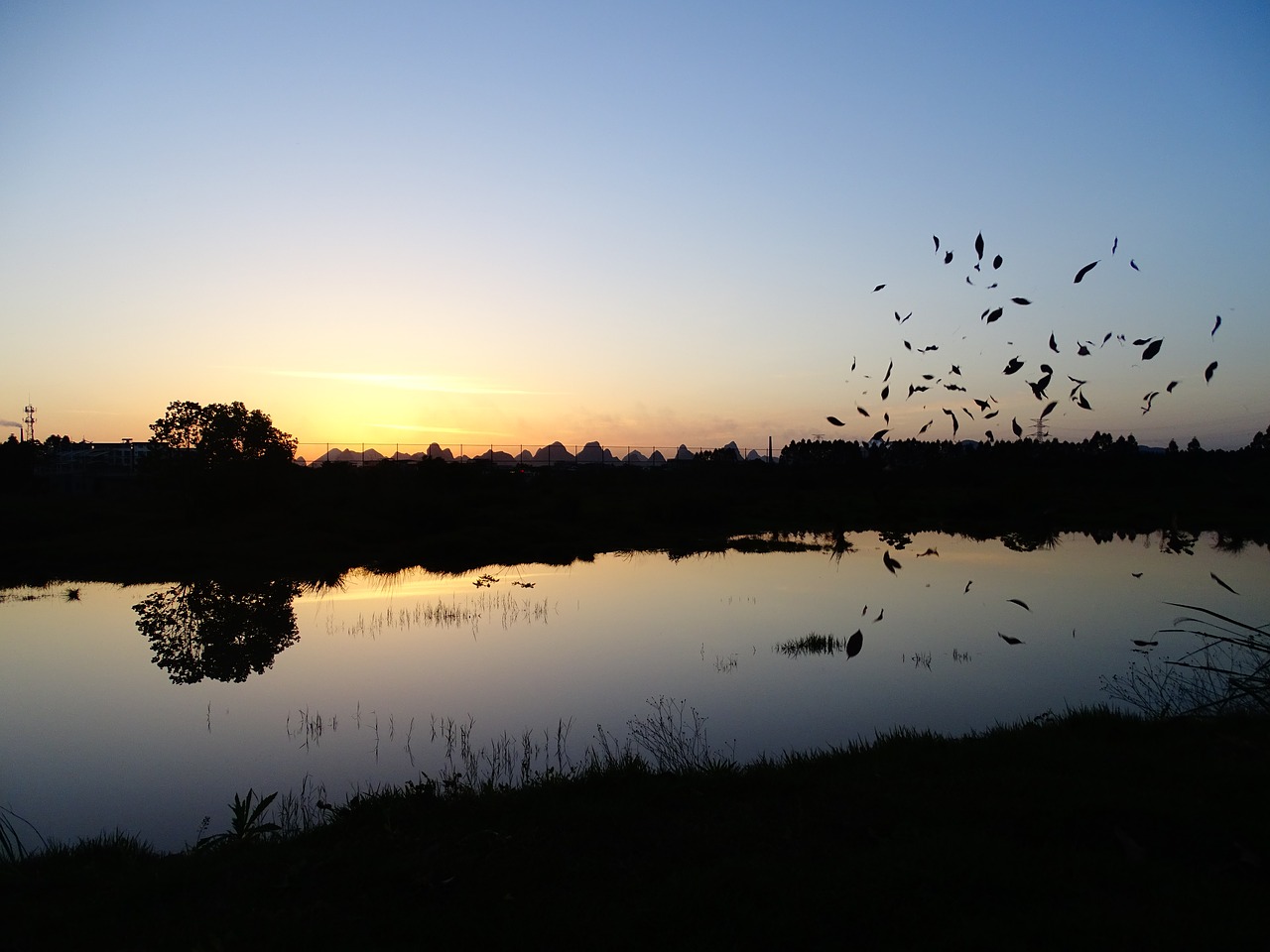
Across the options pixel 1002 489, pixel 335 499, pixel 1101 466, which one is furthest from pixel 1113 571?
pixel 335 499

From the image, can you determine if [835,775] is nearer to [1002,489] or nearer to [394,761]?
[1002,489]

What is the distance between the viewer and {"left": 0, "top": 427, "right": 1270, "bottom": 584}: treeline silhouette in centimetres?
2842

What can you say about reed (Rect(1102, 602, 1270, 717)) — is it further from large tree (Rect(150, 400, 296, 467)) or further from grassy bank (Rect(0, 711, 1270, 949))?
large tree (Rect(150, 400, 296, 467))

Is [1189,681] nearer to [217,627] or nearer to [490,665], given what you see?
[490,665]

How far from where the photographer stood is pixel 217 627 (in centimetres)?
1841

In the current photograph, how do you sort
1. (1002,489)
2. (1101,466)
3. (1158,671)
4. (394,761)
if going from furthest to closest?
(1158,671), (394,761), (1101,466), (1002,489)

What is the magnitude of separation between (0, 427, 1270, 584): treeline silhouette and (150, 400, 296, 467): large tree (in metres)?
0.43

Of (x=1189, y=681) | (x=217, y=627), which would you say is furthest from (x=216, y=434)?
(x=1189, y=681)

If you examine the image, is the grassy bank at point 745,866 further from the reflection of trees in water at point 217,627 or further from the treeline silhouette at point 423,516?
the treeline silhouette at point 423,516

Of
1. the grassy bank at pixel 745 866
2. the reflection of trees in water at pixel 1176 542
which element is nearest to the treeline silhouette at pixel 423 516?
the reflection of trees in water at pixel 1176 542

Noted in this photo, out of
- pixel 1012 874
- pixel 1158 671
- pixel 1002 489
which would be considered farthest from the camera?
pixel 1158 671

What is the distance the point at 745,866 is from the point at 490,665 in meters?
10.3

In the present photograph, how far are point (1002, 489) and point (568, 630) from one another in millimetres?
12276

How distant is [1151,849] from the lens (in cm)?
524
